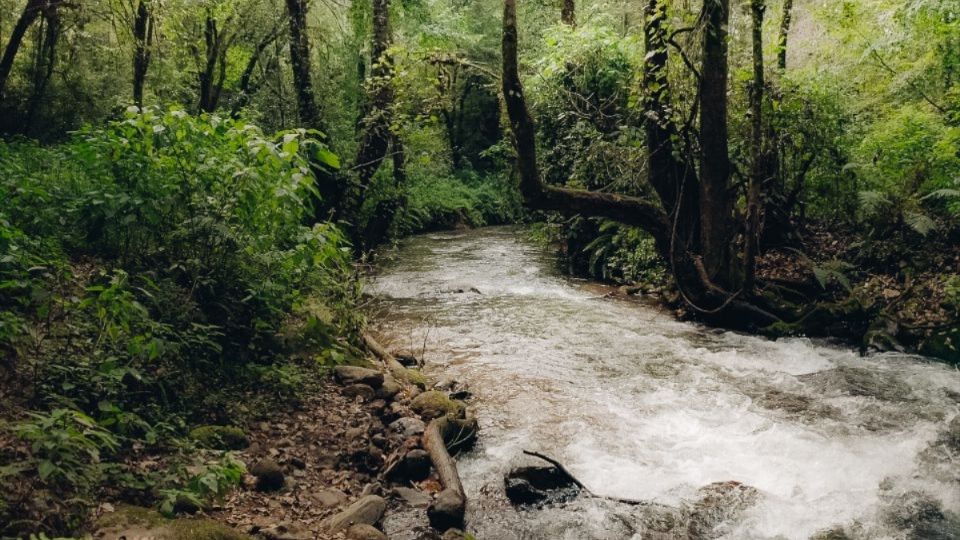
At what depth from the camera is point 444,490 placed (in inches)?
201

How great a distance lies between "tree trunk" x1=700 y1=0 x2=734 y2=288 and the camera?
31.7 feet

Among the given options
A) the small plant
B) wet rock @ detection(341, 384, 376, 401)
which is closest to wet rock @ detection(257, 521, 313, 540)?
the small plant

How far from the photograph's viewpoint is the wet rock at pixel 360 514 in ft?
14.8

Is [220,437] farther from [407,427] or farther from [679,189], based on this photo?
[679,189]

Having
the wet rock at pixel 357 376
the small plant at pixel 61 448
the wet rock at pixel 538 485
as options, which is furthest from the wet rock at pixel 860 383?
the small plant at pixel 61 448

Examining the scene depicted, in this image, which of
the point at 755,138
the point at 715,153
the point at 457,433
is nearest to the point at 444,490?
the point at 457,433

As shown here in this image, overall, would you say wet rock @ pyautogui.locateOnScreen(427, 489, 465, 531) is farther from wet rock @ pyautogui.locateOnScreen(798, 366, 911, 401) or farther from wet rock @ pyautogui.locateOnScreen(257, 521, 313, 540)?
Answer: wet rock @ pyautogui.locateOnScreen(798, 366, 911, 401)

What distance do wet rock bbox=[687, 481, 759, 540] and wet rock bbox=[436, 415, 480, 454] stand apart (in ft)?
7.29

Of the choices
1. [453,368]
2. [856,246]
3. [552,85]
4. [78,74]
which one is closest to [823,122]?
[856,246]

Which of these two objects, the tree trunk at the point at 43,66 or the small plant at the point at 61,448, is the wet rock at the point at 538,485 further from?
the tree trunk at the point at 43,66

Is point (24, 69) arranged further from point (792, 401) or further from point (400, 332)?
point (792, 401)

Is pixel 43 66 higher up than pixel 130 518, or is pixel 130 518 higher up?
pixel 43 66

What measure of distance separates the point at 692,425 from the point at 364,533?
152 inches

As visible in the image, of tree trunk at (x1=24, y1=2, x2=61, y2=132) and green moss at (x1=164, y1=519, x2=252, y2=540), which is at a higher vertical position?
tree trunk at (x1=24, y1=2, x2=61, y2=132)
